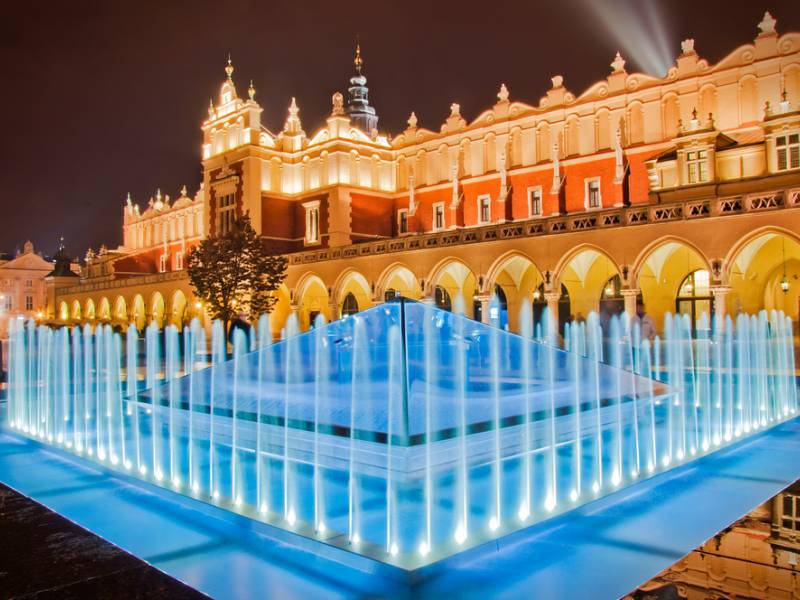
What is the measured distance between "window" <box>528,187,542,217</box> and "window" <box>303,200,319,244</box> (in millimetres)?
12692

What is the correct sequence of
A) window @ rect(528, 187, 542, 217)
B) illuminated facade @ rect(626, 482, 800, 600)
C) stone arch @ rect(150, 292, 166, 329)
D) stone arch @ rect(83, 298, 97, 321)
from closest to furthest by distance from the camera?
illuminated facade @ rect(626, 482, 800, 600) < window @ rect(528, 187, 542, 217) < stone arch @ rect(150, 292, 166, 329) < stone arch @ rect(83, 298, 97, 321)

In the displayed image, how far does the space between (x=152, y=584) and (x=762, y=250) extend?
970 inches

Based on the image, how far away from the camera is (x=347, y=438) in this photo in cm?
736

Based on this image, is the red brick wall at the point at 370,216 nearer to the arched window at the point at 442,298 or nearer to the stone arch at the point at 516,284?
the arched window at the point at 442,298

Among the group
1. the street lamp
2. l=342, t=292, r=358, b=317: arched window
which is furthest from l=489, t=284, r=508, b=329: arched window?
the street lamp

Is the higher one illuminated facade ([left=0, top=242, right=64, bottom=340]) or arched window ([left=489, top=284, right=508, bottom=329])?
illuminated facade ([left=0, top=242, right=64, bottom=340])

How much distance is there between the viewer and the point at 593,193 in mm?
29969

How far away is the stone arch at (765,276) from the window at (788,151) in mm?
2448

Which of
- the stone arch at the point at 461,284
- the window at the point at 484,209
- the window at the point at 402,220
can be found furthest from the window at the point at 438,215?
the stone arch at the point at 461,284

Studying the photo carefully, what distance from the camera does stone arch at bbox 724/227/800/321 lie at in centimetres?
2309

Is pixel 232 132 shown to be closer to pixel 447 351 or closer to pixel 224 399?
pixel 447 351

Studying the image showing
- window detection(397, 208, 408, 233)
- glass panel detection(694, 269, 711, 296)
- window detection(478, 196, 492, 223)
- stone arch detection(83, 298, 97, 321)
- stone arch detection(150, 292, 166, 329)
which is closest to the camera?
glass panel detection(694, 269, 711, 296)

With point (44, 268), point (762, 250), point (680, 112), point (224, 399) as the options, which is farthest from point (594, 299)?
point (44, 268)

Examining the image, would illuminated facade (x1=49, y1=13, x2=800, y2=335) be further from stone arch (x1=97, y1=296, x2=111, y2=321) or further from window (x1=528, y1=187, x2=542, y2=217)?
stone arch (x1=97, y1=296, x2=111, y2=321)
